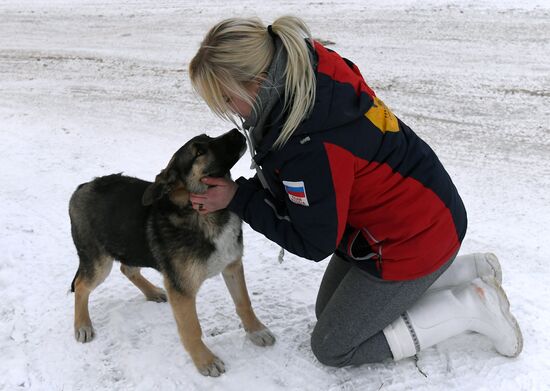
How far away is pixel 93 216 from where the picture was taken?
340cm

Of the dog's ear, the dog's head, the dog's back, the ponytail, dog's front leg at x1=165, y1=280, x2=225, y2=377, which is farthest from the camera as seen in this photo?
the dog's back

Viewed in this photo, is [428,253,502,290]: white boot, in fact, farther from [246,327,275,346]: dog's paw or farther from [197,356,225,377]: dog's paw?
[197,356,225,377]: dog's paw

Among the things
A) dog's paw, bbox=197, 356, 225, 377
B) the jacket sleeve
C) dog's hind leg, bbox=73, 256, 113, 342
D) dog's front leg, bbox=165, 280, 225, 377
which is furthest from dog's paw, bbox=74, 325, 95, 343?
the jacket sleeve

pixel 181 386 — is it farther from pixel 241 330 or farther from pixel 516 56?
pixel 516 56

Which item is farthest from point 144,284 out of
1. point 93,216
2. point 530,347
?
point 530,347

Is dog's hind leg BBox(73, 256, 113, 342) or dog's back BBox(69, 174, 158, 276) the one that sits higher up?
dog's back BBox(69, 174, 158, 276)

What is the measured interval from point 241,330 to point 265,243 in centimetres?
102

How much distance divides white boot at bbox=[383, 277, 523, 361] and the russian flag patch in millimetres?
1014

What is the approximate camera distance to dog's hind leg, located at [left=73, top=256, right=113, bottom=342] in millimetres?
3453

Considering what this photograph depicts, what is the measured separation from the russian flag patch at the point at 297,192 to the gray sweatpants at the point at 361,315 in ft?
2.22

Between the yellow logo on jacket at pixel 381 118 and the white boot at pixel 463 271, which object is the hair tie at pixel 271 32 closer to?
the yellow logo on jacket at pixel 381 118

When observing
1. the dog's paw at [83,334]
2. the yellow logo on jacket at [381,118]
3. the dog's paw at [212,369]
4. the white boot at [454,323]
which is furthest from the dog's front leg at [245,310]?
the yellow logo on jacket at [381,118]

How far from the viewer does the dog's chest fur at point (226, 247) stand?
3.11 meters

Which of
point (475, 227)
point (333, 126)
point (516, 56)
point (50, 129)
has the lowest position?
point (50, 129)
